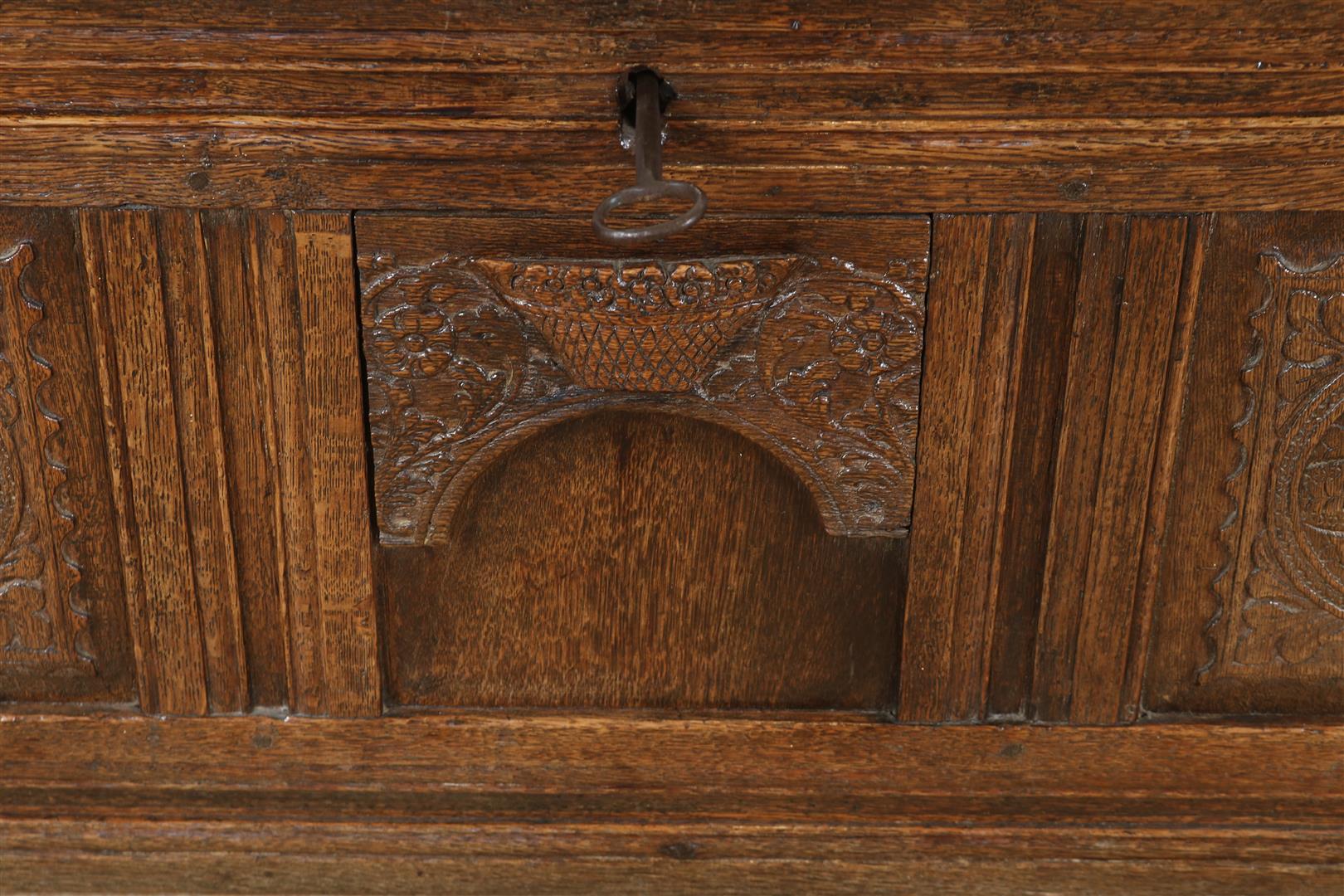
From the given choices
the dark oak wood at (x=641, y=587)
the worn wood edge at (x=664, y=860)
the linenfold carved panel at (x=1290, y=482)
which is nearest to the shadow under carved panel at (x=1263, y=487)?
the linenfold carved panel at (x=1290, y=482)

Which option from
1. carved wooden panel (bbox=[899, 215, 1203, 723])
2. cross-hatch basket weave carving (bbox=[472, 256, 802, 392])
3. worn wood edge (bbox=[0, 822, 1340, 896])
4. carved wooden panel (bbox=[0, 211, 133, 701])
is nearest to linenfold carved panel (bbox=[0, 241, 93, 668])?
carved wooden panel (bbox=[0, 211, 133, 701])

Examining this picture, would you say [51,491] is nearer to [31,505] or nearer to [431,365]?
[31,505]

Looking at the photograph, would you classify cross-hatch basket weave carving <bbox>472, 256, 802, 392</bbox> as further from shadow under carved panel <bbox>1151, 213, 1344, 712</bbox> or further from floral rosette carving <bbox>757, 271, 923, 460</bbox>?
shadow under carved panel <bbox>1151, 213, 1344, 712</bbox>

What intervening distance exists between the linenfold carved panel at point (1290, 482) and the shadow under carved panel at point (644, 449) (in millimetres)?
254

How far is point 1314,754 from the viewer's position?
1.08 metres

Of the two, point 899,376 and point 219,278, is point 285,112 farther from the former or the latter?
point 899,376

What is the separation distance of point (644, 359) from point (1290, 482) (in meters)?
0.50

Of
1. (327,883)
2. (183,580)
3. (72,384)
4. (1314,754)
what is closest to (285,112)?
(72,384)

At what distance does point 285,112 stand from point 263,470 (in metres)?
0.27

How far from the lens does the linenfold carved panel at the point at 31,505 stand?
96 cm

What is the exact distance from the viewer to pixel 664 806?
1.11 meters

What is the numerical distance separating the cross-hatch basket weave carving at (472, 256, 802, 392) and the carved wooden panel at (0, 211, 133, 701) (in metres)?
0.31

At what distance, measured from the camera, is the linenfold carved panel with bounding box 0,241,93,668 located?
962 millimetres

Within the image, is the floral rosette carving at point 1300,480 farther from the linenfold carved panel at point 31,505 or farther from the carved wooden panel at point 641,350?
the linenfold carved panel at point 31,505
